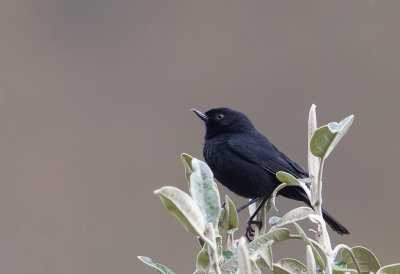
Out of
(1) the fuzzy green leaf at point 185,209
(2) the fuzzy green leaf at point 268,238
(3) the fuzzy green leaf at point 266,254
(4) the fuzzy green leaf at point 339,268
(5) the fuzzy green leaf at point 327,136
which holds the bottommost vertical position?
(4) the fuzzy green leaf at point 339,268

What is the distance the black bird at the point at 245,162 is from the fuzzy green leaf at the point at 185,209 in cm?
197

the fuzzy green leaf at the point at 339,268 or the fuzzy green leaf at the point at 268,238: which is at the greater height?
the fuzzy green leaf at the point at 268,238

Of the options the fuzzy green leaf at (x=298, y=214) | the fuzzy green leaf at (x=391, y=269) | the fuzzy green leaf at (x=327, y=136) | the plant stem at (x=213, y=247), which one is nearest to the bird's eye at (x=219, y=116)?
the fuzzy green leaf at (x=298, y=214)

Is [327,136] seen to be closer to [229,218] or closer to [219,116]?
[229,218]

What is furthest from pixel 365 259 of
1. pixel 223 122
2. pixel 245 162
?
pixel 223 122

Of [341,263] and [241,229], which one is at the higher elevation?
[341,263]

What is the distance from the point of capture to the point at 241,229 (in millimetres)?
3600

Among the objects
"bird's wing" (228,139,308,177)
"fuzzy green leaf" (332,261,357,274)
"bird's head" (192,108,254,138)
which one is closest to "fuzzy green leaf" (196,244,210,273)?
"fuzzy green leaf" (332,261,357,274)

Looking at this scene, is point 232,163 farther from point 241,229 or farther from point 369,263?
point 369,263

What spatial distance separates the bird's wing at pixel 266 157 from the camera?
306 cm

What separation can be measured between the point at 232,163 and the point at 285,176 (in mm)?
1792

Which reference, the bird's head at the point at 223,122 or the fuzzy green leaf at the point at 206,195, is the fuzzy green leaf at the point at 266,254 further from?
the bird's head at the point at 223,122

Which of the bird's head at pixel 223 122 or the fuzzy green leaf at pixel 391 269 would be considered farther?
the bird's head at pixel 223 122

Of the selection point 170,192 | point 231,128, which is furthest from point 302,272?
point 231,128
